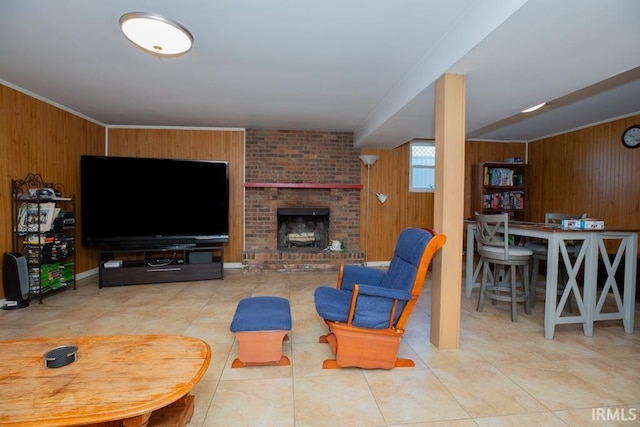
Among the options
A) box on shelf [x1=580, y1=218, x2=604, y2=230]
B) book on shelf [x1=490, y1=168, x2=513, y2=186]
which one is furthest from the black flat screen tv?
book on shelf [x1=490, y1=168, x2=513, y2=186]

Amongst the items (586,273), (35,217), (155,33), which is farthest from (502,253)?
(35,217)

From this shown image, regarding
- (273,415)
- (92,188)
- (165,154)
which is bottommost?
(273,415)

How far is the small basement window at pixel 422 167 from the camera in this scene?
5383 millimetres

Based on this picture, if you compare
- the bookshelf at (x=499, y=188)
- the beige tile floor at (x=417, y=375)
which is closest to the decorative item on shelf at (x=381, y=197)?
the bookshelf at (x=499, y=188)

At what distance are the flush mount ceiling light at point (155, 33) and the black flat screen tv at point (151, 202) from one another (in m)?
2.38

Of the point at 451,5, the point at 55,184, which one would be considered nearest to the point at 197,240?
the point at 55,184

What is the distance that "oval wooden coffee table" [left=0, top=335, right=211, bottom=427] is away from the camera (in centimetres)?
108

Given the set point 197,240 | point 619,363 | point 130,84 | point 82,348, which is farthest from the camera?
point 197,240

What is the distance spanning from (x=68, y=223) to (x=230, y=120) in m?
2.45

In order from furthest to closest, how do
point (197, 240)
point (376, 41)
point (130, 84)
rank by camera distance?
point (197, 240), point (130, 84), point (376, 41)

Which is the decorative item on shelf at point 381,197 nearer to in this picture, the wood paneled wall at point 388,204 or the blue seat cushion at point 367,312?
the wood paneled wall at point 388,204

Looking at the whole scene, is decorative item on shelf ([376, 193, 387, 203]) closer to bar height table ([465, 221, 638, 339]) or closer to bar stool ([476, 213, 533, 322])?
bar stool ([476, 213, 533, 322])

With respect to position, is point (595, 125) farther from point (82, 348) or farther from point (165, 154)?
point (165, 154)

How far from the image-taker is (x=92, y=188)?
12.8 feet
